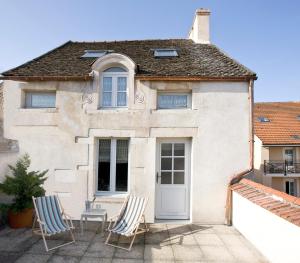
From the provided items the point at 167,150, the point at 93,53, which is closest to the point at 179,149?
the point at 167,150

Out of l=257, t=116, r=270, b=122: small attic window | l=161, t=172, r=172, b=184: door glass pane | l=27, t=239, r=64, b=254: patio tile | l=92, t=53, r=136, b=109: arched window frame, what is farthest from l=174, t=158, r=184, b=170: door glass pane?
l=257, t=116, r=270, b=122: small attic window

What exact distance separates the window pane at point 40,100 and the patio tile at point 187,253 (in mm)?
5816

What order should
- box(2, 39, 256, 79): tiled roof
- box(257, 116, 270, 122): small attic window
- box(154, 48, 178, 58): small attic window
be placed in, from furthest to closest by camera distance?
box(257, 116, 270, 122): small attic window, box(154, 48, 178, 58): small attic window, box(2, 39, 256, 79): tiled roof

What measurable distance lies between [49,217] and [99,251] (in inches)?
61.0

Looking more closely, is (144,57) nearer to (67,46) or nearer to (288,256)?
(67,46)

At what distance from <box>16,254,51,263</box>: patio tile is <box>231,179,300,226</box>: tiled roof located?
476 cm

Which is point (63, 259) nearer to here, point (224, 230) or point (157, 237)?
point (157, 237)

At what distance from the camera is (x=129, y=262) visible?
459cm

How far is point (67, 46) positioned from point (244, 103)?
8339mm

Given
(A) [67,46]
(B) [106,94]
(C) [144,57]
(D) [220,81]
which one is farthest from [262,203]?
(A) [67,46]

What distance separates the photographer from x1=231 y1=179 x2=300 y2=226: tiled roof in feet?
13.5

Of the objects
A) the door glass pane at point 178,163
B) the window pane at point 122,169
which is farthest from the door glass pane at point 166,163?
the window pane at point 122,169

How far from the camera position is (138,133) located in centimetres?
724

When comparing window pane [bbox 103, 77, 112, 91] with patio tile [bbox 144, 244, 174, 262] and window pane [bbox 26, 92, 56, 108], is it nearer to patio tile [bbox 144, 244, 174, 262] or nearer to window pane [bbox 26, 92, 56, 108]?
window pane [bbox 26, 92, 56, 108]
